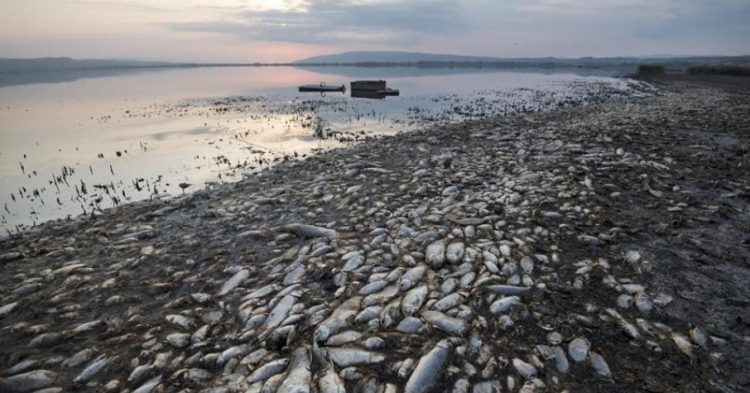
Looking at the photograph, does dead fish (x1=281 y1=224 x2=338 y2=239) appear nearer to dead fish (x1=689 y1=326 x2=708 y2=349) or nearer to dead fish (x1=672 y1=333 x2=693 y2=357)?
dead fish (x1=672 y1=333 x2=693 y2=357)

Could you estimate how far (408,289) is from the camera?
17.1 ft

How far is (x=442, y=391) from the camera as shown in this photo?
3652 mm

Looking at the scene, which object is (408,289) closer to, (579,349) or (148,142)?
(579,349)

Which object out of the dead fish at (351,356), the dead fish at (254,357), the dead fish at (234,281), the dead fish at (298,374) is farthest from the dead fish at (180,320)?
the dead fish at (351,356)

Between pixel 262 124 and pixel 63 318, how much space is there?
23.2 metres

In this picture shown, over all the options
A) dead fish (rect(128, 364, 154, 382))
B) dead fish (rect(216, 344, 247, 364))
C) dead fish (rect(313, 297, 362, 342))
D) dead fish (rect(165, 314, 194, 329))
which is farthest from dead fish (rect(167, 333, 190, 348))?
dead fish (rect(313, 297, 362, 342))

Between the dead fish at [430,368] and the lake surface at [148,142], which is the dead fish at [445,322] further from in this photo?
the lake surface at [148,142]

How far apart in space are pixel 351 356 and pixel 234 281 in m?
2.63

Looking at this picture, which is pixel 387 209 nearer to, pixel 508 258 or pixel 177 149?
pixel 508 258

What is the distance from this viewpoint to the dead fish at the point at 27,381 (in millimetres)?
4000

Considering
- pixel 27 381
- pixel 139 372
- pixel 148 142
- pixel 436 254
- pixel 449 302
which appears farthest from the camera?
pixel 148 142

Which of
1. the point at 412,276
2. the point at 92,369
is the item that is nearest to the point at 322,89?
the point at 412,276

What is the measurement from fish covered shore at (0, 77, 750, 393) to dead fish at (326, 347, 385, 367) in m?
0.03

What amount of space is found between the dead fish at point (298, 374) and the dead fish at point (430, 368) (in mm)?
975
